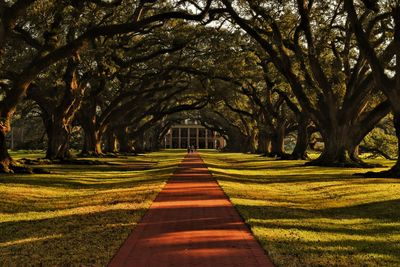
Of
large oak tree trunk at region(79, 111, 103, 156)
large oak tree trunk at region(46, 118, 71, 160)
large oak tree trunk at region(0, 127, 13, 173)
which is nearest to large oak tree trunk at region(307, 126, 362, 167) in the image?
large oak tree trunk at region(46, 118, 71, 160)

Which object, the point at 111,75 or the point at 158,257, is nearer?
the point at 158,257

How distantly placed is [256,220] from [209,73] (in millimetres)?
31745

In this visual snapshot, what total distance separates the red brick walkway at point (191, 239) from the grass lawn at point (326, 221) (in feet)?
1.12

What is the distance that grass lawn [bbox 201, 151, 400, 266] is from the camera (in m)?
7.63

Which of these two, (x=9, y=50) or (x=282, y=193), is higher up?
(x=9, y=50)

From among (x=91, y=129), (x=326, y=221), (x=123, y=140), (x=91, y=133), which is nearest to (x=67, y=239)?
(x=326, y=221)

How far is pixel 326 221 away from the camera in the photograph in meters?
11.3

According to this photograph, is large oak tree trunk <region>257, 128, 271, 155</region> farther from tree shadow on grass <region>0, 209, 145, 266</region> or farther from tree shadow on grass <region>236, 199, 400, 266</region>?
tree shadow on grass <region>0, 209, 145, 266</region>

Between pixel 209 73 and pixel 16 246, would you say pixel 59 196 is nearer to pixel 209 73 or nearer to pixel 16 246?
pixel 16 246

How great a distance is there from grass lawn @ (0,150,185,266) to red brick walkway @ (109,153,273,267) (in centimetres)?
34

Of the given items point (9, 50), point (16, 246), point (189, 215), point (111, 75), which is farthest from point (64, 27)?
point (16, 246)

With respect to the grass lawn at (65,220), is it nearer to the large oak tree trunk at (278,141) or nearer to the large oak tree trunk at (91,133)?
the large oak tree trunk at (91,133)

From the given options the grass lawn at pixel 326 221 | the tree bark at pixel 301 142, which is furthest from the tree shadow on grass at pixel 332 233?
the tree bark at pixel 301 142

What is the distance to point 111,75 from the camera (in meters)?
36.5
